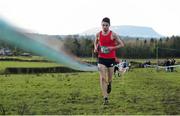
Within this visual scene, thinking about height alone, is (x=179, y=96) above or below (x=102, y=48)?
below

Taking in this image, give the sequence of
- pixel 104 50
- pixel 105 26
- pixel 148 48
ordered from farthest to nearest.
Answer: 1. pixel 148 48
2. pixel 104 50
3. pixel 105 26

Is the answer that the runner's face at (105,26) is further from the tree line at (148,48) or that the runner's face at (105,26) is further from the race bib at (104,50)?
the tree line at (148,48)

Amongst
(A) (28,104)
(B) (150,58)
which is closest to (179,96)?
(A) (28,104)

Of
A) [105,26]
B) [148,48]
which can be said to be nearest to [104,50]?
[105,26]

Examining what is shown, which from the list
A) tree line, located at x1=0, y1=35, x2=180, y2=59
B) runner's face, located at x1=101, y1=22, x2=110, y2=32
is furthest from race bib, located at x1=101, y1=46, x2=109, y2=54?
tree line, located at x1=0, y1=35, x2=180, y2=59

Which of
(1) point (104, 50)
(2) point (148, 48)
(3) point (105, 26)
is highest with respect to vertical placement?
(2) point (148, 48)

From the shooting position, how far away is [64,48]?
1102cm

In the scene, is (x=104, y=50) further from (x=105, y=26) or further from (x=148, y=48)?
(x=148, y=48)

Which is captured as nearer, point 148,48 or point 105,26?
point 105,26

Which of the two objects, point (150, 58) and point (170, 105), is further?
point (150, 58)

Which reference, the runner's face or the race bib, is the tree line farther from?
the runner's face

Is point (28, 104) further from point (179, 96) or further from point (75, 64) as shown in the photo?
point (179, 96)

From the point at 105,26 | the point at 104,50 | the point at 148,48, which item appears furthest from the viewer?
the point at 148,48

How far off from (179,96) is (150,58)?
62.6 meters
